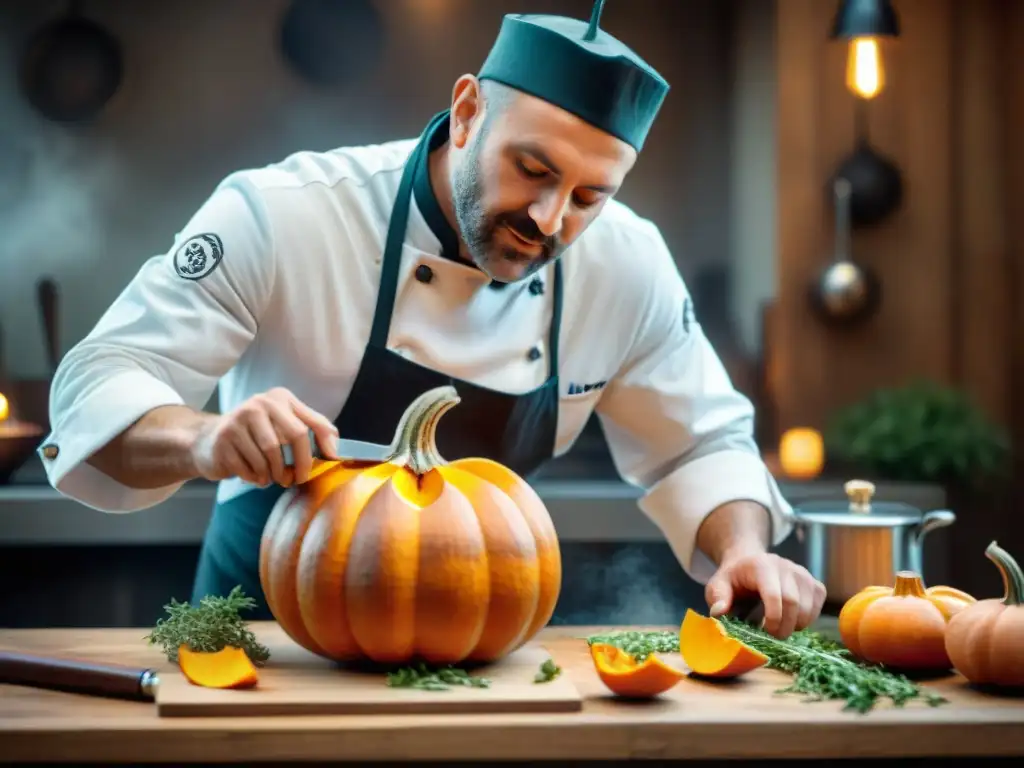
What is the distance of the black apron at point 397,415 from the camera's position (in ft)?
6.11

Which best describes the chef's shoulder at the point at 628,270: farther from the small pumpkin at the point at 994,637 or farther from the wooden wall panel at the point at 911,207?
the wooden wall panel at the point at 911,207

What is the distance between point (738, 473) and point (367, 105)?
2512mm

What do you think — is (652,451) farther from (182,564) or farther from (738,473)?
(182,564)

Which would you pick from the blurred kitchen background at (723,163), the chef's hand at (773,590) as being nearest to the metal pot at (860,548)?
the chef's hand at (773,590)

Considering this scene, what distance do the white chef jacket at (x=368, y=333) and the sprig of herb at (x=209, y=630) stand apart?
0.29 meters

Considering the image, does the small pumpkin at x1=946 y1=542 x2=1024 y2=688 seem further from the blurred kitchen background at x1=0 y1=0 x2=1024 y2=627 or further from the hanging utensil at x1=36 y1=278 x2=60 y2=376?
the hanging utensil at x1=36 y1=278 x2=60 y2=376

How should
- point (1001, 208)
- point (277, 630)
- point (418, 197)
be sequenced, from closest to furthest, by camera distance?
1. point (277, 630)
2. point (418, 197)
3. point (1001, 208)

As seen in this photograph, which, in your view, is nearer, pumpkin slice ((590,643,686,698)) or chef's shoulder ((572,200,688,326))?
pumpkin slice ((590,643,686,698))

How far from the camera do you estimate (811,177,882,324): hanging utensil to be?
3854 millimetres

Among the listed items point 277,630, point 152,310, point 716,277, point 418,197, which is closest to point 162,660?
point 277,630

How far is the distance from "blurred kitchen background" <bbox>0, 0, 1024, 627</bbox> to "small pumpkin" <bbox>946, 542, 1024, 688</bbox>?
243cm

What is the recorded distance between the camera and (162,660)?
1.38 m

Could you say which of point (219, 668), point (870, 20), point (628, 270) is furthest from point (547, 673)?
point (870, 20)

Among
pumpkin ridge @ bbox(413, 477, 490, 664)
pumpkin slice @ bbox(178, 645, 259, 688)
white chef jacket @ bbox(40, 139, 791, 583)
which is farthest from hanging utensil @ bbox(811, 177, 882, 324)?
pumpkin slice @ bbox(178, 645, 259, 688)
